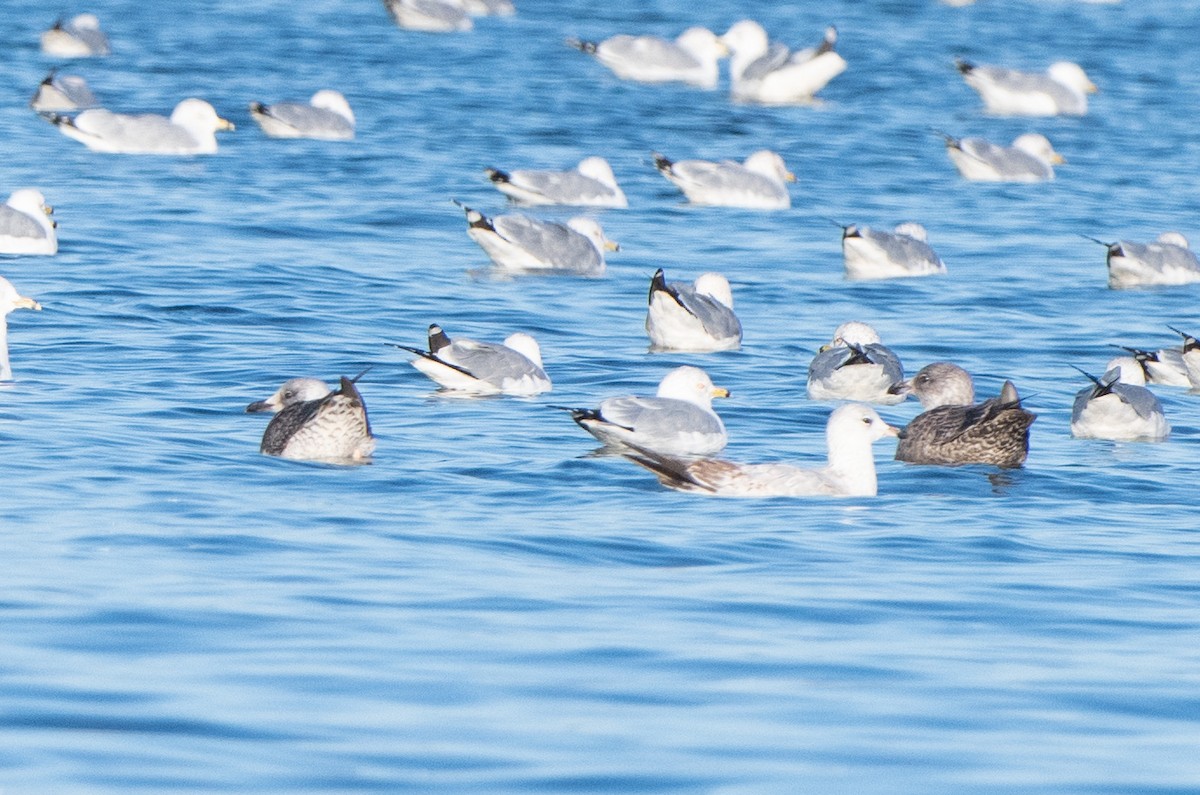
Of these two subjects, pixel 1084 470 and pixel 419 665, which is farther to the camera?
pixel 1084 470

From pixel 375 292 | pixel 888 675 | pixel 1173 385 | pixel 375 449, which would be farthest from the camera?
pixel 375 292

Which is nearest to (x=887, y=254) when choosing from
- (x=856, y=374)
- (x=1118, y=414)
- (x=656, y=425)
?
(x=856, y=374)

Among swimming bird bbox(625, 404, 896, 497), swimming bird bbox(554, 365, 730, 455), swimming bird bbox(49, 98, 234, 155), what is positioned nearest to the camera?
swimming bird bbox(625, 404, 896, 497)

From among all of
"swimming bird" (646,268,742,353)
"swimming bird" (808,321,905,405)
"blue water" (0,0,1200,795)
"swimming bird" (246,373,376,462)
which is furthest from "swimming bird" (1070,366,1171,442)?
"swimming bird" (246,373,376,462)

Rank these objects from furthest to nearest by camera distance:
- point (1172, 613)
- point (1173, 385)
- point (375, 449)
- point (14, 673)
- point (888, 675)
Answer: point (1173, 385) < point (375, 449) < point (1172, 613) < point (888, 675) < point (14, 673)

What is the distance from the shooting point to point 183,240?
20.6 meters

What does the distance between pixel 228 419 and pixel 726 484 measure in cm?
322

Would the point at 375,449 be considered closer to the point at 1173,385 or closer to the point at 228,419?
the point at 228,419

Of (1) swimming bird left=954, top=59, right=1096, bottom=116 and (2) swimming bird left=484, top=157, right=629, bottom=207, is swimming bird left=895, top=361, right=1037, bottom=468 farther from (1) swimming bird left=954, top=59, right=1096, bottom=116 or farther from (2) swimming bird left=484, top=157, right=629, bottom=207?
(1) swimming bird left=954, top=59, right=1096, bottom=116

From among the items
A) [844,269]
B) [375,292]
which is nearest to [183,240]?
[375,292]

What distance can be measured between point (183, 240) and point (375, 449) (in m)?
8.63

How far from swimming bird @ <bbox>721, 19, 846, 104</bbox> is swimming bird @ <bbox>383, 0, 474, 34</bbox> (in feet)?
18.4

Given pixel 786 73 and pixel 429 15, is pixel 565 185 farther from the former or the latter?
pixel 429 15

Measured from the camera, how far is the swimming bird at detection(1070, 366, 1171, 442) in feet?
44.4
